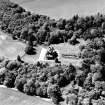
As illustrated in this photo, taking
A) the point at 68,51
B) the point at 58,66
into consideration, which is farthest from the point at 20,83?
the point at 68,51

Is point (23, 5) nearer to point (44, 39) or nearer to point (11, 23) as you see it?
point (11, 23)

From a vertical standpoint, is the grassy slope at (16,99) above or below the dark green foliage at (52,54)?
below

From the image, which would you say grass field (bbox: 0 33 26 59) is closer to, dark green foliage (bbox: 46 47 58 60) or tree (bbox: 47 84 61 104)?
dark green foliage (bbox: 46 47 58 60)

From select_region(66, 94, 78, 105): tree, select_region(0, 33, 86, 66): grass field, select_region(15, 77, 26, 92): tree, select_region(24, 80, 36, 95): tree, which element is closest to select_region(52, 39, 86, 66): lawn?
select_region(0, 33, 86, 66): grass field

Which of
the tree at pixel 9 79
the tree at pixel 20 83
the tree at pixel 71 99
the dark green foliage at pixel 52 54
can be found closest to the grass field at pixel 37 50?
the dark green foliage at pixel 52 54

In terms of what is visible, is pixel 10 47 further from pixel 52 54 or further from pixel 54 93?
pixel 54 93

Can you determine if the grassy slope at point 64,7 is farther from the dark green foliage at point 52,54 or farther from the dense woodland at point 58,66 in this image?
the dark green foliage at point 52,54
